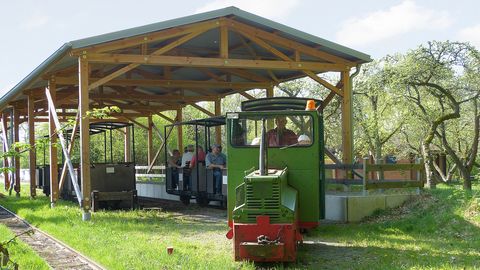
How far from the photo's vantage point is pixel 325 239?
35.3 feet

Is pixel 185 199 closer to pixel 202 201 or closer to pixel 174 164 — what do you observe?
pixel 174 164

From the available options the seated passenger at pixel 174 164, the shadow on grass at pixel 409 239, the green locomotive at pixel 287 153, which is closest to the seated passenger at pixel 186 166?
the seated passenger at pixel 174 164

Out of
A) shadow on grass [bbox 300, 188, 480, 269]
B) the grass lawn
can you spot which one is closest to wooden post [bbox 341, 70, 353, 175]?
the grass lawn

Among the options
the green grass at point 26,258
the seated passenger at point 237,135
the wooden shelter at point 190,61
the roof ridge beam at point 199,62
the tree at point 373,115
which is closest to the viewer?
the green grass at point 26,258

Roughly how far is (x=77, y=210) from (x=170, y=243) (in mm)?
6048

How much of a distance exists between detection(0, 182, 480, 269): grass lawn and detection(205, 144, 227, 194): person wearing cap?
1760mm

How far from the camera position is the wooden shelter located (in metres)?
14.3

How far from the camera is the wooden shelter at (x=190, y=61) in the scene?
14336 mm

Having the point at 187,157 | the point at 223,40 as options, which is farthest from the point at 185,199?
the point at 223,40

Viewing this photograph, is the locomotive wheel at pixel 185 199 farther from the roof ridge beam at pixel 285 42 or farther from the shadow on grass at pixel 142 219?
the roof ridge beam at pixel 285 42

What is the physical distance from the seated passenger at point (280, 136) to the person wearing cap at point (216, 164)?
6.73m

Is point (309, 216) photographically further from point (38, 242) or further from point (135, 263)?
point (38, 242)

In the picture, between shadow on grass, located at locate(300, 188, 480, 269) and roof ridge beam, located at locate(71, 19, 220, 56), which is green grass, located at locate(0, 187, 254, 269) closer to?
shadow on grass, located at locate(300, 188, 480, 269)

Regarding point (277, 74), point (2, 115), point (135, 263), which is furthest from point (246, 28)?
point (2, 115)
